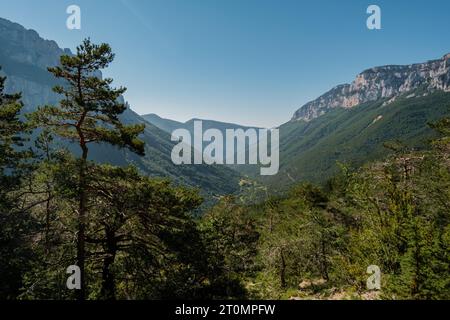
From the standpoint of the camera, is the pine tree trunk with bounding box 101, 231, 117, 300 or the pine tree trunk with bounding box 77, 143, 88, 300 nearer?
the pine tree trunk with bounding box 77, 143, 88, 300

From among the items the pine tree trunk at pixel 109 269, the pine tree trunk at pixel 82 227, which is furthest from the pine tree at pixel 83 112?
the pine tree trunk at pixel 109 269

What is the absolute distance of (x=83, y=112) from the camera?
52.7ft

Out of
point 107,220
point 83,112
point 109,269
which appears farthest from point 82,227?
point 83,112

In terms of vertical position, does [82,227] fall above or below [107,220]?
below

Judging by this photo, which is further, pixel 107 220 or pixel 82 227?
pixel 107 220

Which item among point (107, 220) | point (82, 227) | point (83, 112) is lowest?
point (82, 227)

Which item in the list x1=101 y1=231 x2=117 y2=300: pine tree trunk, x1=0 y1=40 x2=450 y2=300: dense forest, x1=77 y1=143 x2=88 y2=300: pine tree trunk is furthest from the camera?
x1=101 y1=231 x2=117 y2=300: pine tree trunk

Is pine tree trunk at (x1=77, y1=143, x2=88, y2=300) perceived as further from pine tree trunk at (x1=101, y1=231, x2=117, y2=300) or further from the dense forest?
pine tree trunk at (x1=101, y1=231, x2=117, y2=300)

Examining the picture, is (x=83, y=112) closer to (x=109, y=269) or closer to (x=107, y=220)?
(x=107, y=220)

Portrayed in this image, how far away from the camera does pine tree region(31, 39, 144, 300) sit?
1515 cm

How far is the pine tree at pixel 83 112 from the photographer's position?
49.7 ft

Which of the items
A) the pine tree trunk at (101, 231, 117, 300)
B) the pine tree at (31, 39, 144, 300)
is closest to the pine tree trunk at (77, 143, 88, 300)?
the pine tree at (31, 39, 144, 300)

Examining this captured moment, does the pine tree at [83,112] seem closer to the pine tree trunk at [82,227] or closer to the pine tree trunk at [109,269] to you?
the pine tree trunk at [82,227]

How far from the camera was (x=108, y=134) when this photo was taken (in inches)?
648
